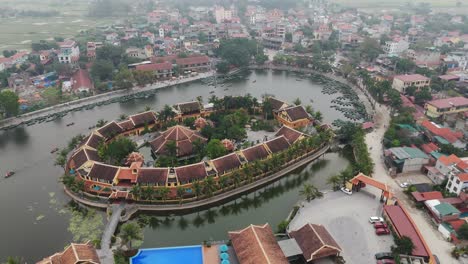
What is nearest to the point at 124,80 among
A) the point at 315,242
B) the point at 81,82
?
the point at 81,82

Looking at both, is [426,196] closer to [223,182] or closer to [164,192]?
[223,182]

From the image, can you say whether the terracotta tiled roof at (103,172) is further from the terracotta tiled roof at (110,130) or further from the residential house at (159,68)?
the residential house at (159,68)

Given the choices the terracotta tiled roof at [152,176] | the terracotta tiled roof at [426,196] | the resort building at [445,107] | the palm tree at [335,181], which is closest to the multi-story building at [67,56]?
the terracotta tiled roof at [152,176]

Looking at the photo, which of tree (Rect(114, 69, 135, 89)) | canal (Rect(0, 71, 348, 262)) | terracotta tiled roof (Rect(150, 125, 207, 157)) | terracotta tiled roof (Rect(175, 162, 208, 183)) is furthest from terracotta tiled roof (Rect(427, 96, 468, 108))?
tree (Rect(114, 69, 135, 89))

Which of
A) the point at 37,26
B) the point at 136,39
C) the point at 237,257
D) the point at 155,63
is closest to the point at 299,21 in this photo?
the point at 136,39

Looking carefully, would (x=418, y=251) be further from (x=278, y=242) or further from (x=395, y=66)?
(x=395, y=66)

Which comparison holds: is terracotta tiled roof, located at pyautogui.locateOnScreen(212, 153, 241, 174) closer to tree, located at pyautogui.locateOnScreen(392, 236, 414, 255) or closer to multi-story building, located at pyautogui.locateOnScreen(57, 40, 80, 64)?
tree, located at pyautogui.locateOnScreen(392, 236, 414, 255)
